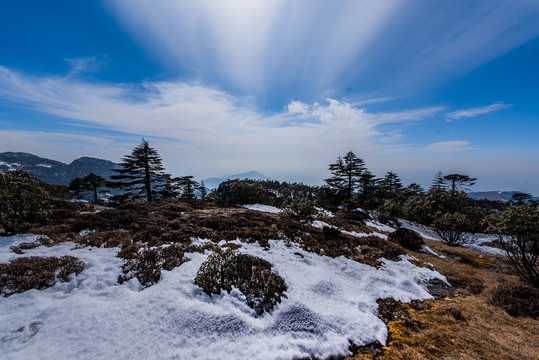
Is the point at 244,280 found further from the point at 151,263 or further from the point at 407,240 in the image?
the point at 407,240

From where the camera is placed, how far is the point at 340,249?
9.98m

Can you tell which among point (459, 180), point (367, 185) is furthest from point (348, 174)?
point (459, 180)

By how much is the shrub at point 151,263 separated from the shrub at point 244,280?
52.3 inches

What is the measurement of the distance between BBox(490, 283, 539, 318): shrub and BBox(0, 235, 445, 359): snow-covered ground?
274 cm

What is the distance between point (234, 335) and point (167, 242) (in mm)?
5628

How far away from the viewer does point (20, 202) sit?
834 centimetres

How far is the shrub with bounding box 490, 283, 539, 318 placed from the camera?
19.3ft

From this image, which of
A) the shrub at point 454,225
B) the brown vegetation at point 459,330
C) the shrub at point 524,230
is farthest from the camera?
the shrub at point 454,225

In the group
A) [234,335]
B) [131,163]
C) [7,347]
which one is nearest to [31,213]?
[7,347]

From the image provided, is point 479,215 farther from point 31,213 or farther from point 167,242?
point 31,213

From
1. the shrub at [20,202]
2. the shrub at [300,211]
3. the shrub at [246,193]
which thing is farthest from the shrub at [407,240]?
the shrub at [20,202]

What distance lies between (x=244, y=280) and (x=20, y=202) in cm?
1080

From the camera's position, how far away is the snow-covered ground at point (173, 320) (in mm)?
3715

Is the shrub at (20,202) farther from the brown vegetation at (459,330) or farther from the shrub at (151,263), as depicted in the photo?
the brown vegetation at (459,330)
